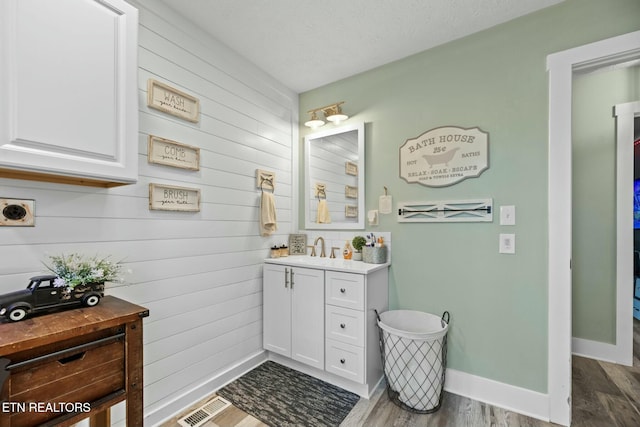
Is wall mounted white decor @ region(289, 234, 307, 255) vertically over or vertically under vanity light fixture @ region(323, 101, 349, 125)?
under

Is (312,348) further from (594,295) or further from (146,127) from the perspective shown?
(594,295)

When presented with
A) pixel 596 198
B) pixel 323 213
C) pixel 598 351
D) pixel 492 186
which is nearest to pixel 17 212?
pixel 323 213

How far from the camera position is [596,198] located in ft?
8.38

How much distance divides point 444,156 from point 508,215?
1.97 feet

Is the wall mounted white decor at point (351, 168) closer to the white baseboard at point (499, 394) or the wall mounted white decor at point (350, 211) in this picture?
the wall mounted white decor at point (350, 211)

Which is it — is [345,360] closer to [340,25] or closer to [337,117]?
[337,117]

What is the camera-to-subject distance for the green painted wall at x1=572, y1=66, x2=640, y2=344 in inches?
96.7

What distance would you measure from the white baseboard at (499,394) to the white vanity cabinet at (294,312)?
99cm

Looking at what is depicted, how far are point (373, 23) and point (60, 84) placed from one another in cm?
182

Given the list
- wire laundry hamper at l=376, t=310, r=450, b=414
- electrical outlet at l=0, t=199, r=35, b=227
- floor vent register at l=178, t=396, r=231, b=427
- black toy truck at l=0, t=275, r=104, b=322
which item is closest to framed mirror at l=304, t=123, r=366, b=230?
wire laundry hamper at l=376, t=310, r=450, b=414

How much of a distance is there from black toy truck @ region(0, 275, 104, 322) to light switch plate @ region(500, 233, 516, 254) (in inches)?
92.6

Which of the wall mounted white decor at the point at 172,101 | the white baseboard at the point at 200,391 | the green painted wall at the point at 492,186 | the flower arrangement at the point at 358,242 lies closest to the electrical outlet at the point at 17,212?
the wall mounted white decor at the point at 172,101

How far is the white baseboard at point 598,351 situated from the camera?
7.91 ft

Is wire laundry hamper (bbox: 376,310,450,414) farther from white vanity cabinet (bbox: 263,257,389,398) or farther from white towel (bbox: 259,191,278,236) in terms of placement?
white towel (bbox: 259,191,278,236)
